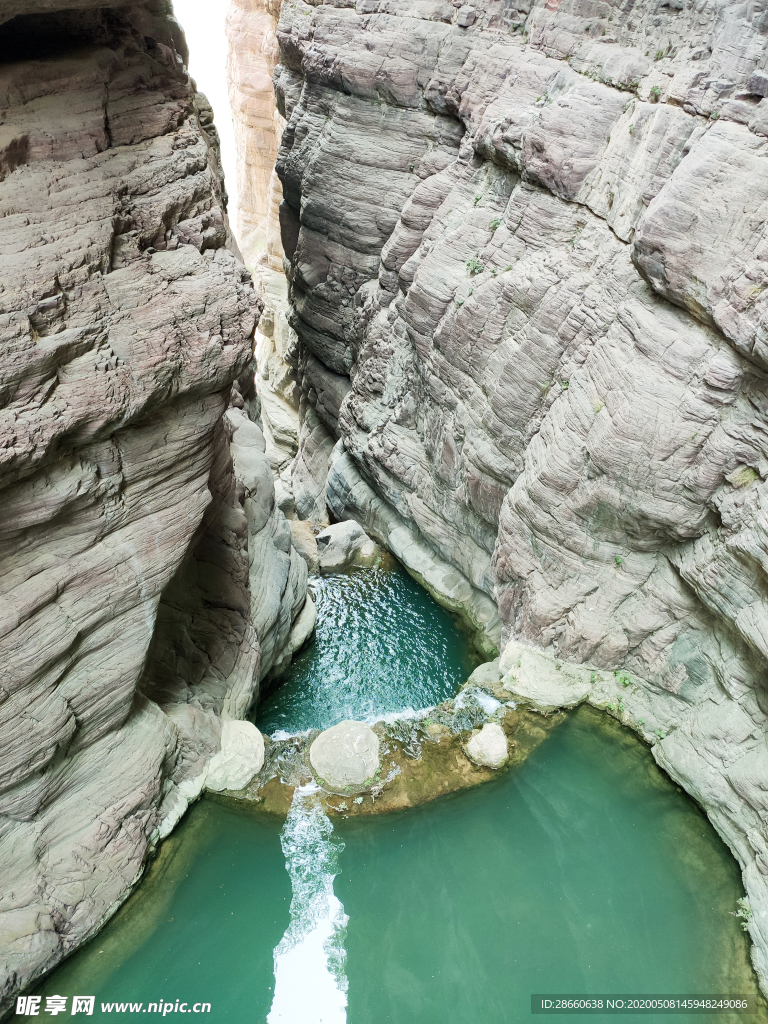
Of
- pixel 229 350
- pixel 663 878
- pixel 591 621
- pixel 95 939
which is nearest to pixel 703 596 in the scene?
pixel 591 621

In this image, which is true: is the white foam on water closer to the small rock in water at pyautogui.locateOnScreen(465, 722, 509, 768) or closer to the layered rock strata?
the small rock in water at pyautogui.locateOnScreen(465, 722, 509, 768)

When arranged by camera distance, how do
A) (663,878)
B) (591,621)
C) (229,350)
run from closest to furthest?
(229,350) < (663,878) < (591,621)

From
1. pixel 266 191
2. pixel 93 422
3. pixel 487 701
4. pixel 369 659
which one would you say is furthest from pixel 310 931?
pixel 266 191

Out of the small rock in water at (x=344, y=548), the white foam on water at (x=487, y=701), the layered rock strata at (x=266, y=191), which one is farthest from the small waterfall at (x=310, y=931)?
the layered rock strata at (x=266, y=191)

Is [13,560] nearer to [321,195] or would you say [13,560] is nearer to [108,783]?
[108,783]

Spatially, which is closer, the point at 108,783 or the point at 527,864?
the point at 108,783

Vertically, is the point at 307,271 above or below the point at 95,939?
above
